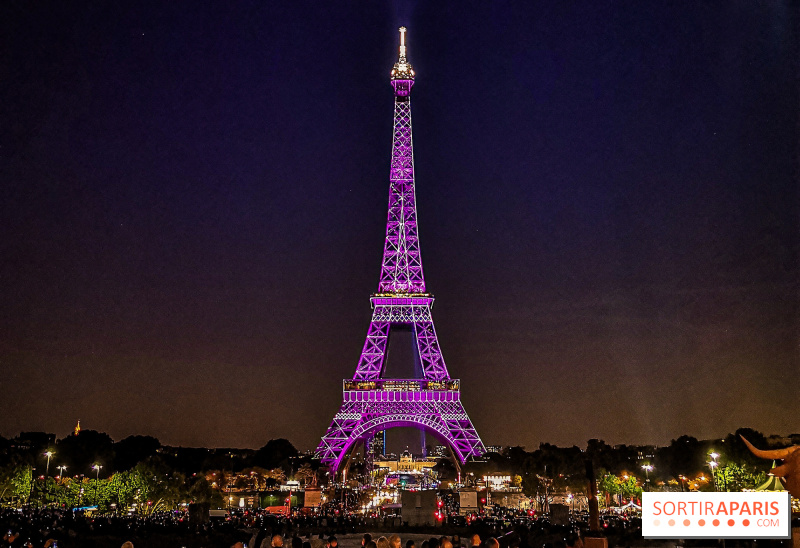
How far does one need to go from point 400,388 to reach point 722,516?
77.4m

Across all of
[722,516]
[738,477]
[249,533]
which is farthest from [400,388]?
[722,516]

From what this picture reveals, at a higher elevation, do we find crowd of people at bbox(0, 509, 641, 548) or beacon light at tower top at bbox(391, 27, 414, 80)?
beacon light at tower top at bbox(391, 27, 414, 80)

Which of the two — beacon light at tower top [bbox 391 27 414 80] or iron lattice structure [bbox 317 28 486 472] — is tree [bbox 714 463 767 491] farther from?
beacon light at tower top [bbox 391 27 414 80]

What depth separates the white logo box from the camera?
984cm

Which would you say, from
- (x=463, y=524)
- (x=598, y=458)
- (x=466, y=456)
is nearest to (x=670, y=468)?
(x=598, y=458)

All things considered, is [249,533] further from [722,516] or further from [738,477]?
[738,477]

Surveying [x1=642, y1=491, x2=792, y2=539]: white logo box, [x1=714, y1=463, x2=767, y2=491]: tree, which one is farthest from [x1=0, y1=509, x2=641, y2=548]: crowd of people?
[x1=714, y1=463, x2=767, y2=491]: tree

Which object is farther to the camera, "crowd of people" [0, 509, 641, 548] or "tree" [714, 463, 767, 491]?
"tree" [714, 463, 767, 491]

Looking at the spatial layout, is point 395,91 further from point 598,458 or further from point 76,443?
point 76,443

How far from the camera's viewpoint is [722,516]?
990 centimetres

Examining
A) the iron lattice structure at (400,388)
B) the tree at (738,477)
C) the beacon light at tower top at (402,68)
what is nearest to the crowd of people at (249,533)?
the tree at (738,477)

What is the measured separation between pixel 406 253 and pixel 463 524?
5853cm

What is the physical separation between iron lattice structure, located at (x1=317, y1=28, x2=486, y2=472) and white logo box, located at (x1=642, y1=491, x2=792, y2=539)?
73.2 metres

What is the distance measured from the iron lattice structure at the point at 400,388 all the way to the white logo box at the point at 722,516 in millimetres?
73173
